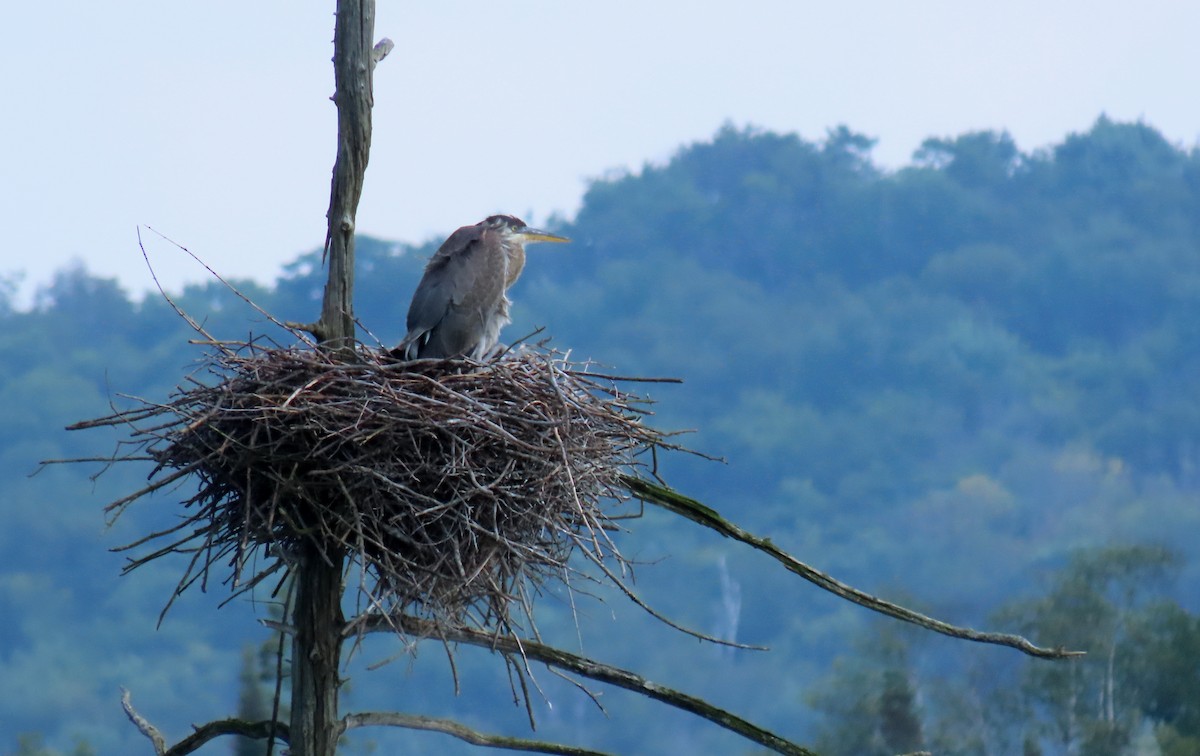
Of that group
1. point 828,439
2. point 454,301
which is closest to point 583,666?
point 454,301

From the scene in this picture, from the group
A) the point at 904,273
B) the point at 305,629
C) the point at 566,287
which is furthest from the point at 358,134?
the point at 904,273

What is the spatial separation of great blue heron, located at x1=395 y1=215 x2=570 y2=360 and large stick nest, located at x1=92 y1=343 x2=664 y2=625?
0.74m

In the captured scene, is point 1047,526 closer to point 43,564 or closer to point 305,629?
point 43,564

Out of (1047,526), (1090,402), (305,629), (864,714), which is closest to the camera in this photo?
(305,629)

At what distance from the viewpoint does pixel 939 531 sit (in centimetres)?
5125

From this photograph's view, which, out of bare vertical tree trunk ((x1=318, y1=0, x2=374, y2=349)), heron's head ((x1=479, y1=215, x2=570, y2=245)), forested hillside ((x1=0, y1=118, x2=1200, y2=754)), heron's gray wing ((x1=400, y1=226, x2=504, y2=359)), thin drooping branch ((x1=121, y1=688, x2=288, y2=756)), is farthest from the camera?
forested hillside ((x1=0, y1=118, x2=1200, y2=754))

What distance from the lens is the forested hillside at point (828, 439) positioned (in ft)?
110

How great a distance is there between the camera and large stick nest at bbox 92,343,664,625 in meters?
4.81

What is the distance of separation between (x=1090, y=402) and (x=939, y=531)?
12.3m

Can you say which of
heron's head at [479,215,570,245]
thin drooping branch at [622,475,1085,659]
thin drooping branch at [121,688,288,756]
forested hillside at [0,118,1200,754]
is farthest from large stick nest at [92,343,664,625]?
forested hillside at [0,118,1200,754]

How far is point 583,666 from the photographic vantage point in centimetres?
532

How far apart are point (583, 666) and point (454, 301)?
1.60 metres

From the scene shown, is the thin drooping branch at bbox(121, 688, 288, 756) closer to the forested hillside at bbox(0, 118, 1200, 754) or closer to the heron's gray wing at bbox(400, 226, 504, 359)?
the heron's gray wing at bbox(400, 226, 504, 359)

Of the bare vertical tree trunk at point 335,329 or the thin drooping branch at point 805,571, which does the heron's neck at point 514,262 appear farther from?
the thin drooping branch at point 805,571
